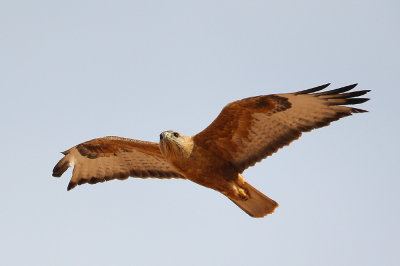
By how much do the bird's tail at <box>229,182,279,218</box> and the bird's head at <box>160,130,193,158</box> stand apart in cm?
119

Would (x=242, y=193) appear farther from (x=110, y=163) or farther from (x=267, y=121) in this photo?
(x=110, y=163)

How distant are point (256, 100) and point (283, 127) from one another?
0.78 metres

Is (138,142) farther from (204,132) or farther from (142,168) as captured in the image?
(204,132)

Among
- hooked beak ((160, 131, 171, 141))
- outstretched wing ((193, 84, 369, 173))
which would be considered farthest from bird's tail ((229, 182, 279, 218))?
hooked beak ((160, 131, 171, 141))

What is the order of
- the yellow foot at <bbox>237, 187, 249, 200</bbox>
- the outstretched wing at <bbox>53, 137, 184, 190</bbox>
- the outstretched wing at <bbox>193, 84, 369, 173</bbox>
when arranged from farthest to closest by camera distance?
the outstretched wing at <bbox>53, 137, 184, 190</bbox> < the yellow foot at <bbox>237, 187, 249, 200</bbox> < the outstretched wing at <bbox>193, 84, 369, 173</bbox>

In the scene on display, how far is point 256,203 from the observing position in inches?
405

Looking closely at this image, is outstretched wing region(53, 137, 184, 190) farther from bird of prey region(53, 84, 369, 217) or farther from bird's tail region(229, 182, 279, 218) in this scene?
bird's tail region(229, 182, 279, 218)

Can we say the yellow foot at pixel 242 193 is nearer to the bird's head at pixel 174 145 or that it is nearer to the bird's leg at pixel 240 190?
the bird's leg at pixel 240 190

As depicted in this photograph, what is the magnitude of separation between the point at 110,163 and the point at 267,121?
330cm

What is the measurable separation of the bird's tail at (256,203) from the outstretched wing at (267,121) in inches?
16.4

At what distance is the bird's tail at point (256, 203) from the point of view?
1021 cm

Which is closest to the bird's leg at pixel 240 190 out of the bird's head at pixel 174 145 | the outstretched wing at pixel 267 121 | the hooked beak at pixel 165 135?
the outstretched wing at pixel 267 121

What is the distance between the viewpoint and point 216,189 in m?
10.3

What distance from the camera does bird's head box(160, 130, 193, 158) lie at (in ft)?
32.1
